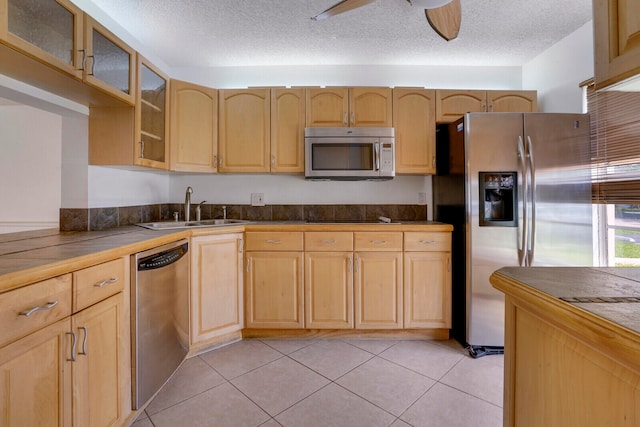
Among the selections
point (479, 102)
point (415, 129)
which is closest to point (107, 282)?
point (415, 129)

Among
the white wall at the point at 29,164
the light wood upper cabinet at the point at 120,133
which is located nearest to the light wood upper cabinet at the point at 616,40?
the light wood upper cabinet at the point at 120,133

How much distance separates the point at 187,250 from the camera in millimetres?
1925

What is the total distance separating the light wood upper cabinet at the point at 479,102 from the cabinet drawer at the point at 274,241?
1.64m

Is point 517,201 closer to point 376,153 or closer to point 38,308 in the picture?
point 376,153

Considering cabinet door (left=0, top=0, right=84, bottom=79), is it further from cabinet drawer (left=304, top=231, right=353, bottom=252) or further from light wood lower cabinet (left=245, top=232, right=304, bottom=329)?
cabinet drawer (left=304, top=231, right=353, bottom=252)

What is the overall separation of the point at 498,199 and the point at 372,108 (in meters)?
1.26

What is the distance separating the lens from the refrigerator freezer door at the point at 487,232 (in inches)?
81.8

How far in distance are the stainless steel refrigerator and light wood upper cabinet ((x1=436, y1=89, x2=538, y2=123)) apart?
18.2 inches

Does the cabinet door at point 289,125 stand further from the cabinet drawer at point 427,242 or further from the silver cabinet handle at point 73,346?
the silver cabinet handle at point 73,346

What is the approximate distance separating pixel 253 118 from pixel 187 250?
4.22 feet

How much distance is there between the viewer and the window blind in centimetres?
184

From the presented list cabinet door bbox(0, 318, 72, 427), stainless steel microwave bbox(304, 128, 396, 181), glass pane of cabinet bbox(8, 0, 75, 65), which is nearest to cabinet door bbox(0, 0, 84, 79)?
glass pane of cabinet bbox(8, 0, 75, 65)

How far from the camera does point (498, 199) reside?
2.12m

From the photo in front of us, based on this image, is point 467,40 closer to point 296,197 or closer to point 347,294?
point 296,197
